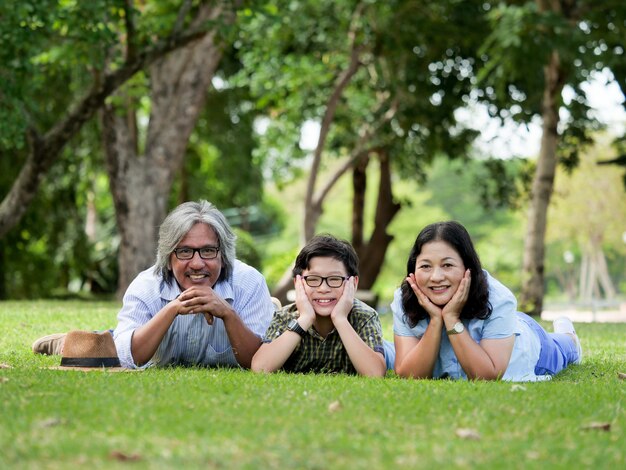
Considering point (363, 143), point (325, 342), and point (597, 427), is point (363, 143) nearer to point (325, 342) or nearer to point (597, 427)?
point (325, 342)

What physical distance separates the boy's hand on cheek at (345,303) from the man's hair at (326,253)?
4.0 inches

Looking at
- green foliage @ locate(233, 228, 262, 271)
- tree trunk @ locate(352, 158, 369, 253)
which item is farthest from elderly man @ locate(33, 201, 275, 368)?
tree trunk @ locate(352, 158, 369, 253)

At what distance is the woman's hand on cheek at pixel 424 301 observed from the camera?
679 cm

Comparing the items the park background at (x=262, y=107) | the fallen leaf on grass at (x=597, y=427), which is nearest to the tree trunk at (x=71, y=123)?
the park background at (x=262, y=107)

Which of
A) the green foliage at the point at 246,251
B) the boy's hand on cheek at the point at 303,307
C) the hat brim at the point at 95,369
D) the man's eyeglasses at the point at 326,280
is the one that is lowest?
the hat brim at the point at 95,369

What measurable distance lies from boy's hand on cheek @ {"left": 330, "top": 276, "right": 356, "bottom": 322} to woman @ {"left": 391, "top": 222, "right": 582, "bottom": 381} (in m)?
0.32

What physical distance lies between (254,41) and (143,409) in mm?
17810

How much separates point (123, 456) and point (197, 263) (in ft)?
10.0

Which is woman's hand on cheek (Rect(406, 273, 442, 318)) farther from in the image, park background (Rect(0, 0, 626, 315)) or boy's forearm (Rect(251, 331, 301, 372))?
park background (Rect(0, 0, 626, 315))

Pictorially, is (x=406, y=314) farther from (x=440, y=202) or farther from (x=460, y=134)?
(x=440, y=202)

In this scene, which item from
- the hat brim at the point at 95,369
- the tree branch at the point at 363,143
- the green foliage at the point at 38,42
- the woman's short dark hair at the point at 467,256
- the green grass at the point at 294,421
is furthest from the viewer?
the tree branch at the point at 363,143

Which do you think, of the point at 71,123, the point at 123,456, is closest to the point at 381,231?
the point at 71,123

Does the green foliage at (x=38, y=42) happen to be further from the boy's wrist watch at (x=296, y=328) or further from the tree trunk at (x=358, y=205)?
the tree trunk at (x=358, y=205)

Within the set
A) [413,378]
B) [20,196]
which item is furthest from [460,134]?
[413,378]
